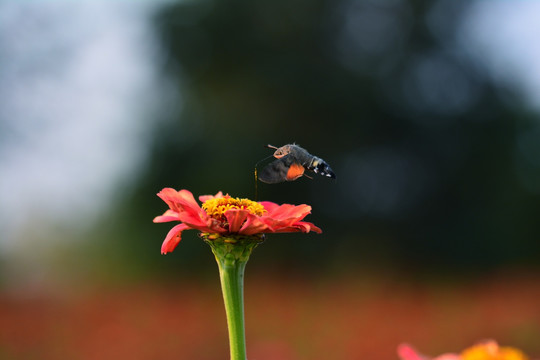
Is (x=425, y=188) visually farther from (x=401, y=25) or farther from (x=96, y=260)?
(x=96, y=260)

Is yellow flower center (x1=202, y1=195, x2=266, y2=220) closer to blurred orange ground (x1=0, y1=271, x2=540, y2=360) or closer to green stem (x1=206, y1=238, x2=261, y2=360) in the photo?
green stem (x1=206, y1=238, x2=261, y2=360)

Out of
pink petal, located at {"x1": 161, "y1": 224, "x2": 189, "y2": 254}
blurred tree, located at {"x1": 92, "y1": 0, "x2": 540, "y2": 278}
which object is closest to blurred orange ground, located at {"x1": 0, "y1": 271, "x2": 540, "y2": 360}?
blurred tree, located at {"x1": 92, "y1": 0, "x2": 540, "y2": 278}

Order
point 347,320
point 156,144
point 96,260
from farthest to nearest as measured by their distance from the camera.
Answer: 1. point 96,260
2. point 156,144
3. point 347,320

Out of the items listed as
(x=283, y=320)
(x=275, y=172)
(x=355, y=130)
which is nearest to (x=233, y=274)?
(x=275, y=172)

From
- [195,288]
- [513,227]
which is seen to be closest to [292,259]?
[195,288]

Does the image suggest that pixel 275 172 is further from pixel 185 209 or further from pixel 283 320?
pixel 283 320

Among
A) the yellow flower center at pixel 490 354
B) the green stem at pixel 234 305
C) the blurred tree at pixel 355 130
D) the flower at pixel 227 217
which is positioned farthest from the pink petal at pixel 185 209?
the blurred tree at pixel 355 130

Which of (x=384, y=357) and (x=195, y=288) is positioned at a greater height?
(x=195, y=288)
